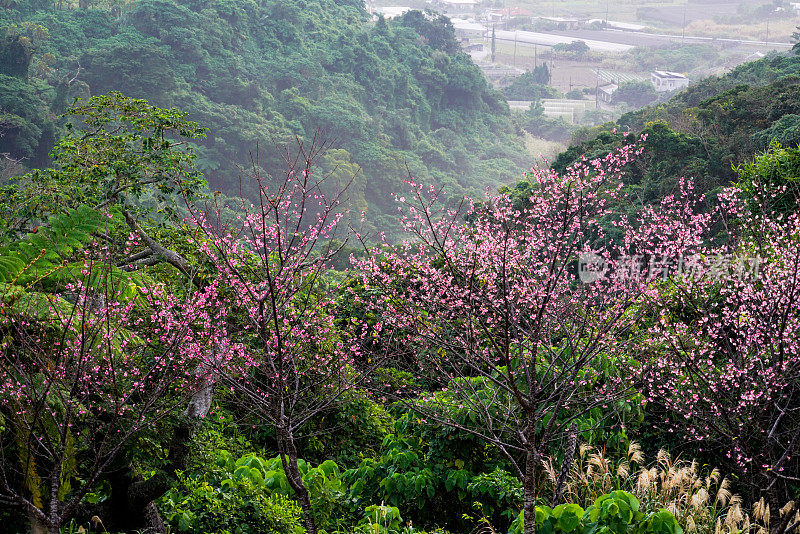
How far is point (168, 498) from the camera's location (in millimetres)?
3850

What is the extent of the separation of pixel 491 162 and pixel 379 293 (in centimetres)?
4097

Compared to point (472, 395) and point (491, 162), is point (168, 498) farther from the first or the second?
point (491, 162)

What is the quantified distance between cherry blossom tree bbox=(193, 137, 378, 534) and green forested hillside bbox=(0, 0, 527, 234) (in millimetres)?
22856

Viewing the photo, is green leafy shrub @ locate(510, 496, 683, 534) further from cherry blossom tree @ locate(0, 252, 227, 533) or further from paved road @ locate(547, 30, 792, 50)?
paved road @ locate(547, 30, 792, 50)

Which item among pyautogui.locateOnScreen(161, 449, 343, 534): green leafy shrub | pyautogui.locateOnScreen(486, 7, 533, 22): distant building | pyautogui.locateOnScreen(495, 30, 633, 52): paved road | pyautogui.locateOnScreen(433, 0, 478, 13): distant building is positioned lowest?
pyautogui.locateOnScreen(161, 449, 343, 534): green leafy shrub

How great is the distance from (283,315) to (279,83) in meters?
42.5

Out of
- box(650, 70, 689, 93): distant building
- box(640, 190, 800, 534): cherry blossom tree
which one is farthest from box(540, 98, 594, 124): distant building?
box(640, 190, 800, 534): cherry blossom tree

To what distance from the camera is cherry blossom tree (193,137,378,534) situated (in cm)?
385

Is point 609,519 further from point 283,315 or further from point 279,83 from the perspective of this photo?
point 279,83

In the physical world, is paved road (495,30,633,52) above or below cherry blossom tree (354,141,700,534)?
above

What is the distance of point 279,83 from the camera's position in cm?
4434

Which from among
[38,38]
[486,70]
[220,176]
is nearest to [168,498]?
[220,176]

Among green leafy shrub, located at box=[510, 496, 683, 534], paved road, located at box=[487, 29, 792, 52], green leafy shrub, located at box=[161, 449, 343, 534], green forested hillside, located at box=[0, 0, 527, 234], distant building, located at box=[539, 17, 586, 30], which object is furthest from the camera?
distant building, located at box=[539, 17, 586, 30]

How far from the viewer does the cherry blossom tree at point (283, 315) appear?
385 cm
